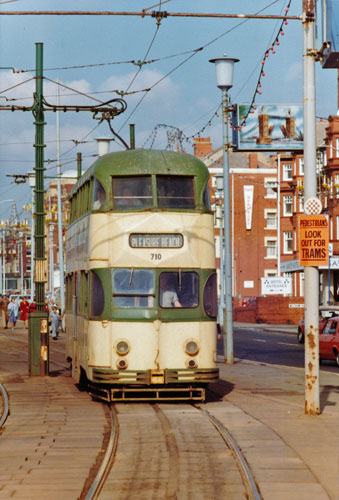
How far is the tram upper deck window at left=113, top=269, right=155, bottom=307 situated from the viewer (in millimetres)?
18500

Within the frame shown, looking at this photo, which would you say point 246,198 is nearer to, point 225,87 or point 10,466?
point 225,87

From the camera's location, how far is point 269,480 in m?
10.9

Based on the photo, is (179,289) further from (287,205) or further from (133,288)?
(287,205)

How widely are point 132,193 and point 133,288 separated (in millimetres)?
1759

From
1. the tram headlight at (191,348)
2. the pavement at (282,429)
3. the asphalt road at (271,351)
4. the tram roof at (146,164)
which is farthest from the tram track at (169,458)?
the asphalt road at (271,351)

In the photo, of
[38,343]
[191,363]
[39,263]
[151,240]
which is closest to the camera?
[191,363]

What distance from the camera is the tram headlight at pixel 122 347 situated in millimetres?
18234

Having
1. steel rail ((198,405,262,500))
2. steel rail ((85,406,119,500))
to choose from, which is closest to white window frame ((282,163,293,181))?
steel rail ((198,405,262,500))

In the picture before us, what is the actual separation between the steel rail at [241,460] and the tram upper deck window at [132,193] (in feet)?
13.8

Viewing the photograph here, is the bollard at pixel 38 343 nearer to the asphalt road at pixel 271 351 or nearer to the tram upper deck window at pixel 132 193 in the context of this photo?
the tram upper deck window at pixel 132 193

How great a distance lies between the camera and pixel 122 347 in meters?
18.3

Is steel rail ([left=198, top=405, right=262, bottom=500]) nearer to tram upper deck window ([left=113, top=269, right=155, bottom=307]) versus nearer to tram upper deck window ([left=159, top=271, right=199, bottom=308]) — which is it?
tram upper deck window ([left=159, top=271, right=199, bottom=308])

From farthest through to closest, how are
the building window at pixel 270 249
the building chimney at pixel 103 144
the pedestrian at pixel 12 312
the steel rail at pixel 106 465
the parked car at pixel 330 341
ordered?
1. the building window at pixel 270 249
2. the pedestrian at pixel 12 312
3. the building chimney at pixel 103 144
4. the parked car at pixel 330 341
5. the steel rail at pixel 106 465

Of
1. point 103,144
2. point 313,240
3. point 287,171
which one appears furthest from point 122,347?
point 287,171
